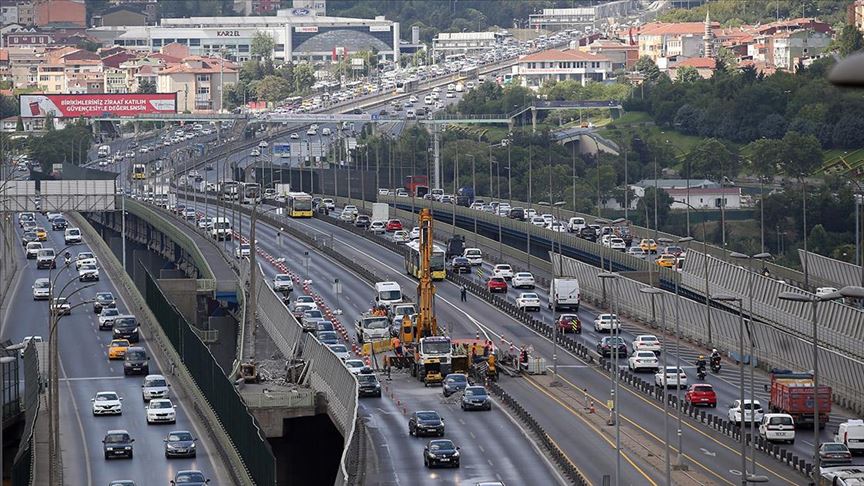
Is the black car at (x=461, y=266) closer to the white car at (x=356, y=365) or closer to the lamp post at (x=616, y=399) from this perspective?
the white car at (x=356, y=365)

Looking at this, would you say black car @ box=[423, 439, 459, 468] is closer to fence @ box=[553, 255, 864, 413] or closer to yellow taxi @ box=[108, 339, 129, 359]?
fence @ box=[553, 255, 864, 413]

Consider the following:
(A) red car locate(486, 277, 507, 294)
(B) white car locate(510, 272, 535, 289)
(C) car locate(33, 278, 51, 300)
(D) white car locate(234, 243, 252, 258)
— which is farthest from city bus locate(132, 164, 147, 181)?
(A) red car locate(486, 277, 507, 294)

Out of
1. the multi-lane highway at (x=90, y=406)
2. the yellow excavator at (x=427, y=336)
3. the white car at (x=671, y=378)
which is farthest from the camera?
the yellow excavator at (x=427, y=336)

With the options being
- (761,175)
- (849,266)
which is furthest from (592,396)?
(761,175)

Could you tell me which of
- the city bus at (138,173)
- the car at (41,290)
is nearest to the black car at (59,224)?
the city bus at (138,173)

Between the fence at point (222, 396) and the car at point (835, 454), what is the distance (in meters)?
14.2

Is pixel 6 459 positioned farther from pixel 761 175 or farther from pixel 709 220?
pixel 761 175

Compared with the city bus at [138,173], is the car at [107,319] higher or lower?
lower

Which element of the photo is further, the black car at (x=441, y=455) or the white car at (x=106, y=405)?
the white car at (x=106, y=405)

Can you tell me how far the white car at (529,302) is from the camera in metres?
93.1

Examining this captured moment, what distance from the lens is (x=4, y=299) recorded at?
106312 mm

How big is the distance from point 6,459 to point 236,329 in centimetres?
5153

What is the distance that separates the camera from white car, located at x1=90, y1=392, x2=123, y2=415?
6838 cm

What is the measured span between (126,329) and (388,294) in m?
11.4
